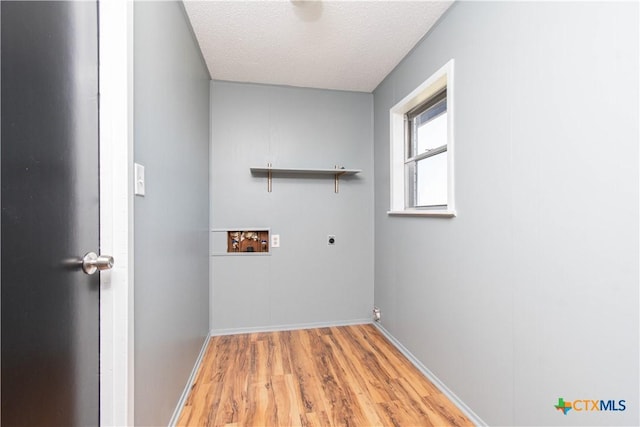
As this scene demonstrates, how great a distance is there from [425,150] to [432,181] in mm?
307

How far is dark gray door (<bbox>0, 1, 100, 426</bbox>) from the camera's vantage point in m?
0.67

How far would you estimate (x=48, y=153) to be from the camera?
773mm

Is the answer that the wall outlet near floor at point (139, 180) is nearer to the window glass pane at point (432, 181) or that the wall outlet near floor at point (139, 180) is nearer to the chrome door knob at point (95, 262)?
the chrome door knob at point (95, 262)

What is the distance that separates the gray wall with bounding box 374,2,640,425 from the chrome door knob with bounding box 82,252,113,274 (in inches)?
65.9

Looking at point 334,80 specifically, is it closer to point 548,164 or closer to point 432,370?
point 548,164

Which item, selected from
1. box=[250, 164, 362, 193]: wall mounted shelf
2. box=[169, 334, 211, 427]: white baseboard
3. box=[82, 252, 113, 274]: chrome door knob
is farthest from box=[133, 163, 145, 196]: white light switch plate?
box=[250, 164, 362, 193]: wall mounted shelf

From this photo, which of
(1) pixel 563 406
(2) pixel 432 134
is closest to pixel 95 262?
(1) pixel 563 406

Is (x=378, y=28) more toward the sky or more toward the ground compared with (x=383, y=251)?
more toward the sky

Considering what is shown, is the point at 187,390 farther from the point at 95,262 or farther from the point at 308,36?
the point at 308,36

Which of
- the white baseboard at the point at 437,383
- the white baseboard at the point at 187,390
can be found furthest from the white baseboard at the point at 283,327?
the white baseboard at the point at 437,383

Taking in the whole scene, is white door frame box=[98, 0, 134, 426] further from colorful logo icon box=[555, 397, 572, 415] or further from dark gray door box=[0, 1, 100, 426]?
colorful logo icon box=[555, 397, 572, 415]

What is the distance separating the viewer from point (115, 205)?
3.28ft

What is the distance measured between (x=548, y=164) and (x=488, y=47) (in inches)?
28.8

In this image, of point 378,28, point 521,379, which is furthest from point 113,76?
point 521,379
